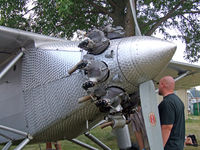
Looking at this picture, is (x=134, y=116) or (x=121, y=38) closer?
(x=121, y=38)

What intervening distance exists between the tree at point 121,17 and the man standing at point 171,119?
5.31 metres

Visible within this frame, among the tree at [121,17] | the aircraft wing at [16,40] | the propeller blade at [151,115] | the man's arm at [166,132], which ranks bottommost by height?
the man's arm at [166,132]

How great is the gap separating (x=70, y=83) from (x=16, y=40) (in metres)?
1.11

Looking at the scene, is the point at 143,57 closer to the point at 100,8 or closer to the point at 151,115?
the point at 151,115

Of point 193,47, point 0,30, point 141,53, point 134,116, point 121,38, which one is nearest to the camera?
point 141,53

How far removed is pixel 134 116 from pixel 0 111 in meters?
2.16

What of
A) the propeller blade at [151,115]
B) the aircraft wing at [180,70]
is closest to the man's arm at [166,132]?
the propeller blade at [151,115]

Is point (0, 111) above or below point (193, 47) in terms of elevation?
below

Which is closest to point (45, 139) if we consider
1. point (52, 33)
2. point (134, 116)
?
point (134, 116)

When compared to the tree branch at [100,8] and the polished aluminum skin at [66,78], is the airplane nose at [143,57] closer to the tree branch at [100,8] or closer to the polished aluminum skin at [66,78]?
the polished aluminum skin at [66,78]

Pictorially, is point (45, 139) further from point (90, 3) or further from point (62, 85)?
point (90, 3)

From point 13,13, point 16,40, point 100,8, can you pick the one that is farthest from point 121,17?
point 16,40

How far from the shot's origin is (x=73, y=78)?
3.10 meters

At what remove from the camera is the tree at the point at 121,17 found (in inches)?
346
